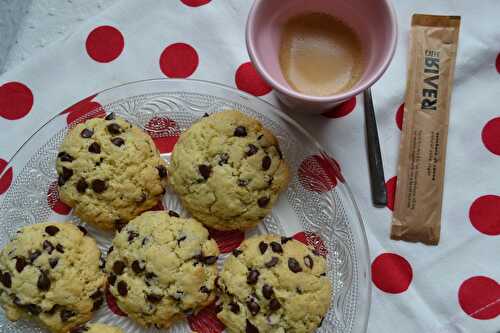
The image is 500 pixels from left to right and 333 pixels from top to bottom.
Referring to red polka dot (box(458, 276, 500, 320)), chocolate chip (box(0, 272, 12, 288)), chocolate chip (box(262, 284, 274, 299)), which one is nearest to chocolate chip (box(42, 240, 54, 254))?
chocolate chip (box(0, 272, 12, 288))

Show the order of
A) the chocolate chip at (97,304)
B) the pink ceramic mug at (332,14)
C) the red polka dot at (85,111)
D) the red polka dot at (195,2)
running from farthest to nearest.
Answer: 1. the red polka dot at (195,2)
2. the red polka dot at (85,111)
3. the chocolate chip at (97,304)
4. the pink ceramic mug at (332,14)

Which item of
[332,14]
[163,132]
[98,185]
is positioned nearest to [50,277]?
[98,185]

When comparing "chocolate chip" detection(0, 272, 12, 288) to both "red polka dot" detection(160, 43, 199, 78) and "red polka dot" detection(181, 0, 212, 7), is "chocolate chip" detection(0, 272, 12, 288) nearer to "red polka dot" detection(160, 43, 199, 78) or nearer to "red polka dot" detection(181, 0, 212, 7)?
"red polka dot" detection(160, 43, 199, 78)

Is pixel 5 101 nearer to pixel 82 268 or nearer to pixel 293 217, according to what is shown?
pixel 82 268

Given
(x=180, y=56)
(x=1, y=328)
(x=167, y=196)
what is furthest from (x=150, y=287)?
(x=180, y=56)

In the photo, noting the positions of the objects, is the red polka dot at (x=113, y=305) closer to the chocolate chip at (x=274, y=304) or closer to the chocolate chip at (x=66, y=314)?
the chocolate chip at (x=66, y=314)

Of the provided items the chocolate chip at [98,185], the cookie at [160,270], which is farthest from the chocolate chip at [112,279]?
the chocolate chip at [98,185]
